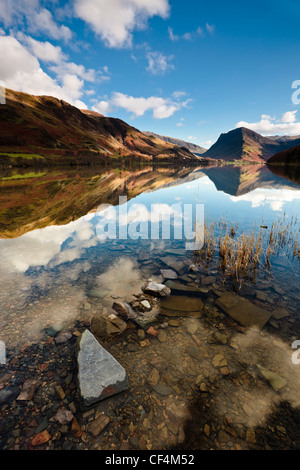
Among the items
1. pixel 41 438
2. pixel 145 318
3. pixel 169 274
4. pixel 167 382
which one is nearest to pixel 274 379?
pixel 167 382

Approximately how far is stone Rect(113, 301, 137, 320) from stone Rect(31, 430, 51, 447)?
318 centimetres

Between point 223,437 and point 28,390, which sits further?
point 28,390

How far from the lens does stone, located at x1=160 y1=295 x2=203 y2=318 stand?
21.6 feet

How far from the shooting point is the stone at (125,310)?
626cm

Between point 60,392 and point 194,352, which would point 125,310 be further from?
point 60,392

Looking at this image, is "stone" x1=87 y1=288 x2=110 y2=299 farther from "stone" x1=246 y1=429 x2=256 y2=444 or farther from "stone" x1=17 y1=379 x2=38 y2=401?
"stone" x1=246 y1=429 x2=256 y2=444

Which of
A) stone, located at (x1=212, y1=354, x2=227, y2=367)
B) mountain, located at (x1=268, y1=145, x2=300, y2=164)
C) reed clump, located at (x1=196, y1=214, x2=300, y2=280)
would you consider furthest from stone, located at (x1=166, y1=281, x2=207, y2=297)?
mountain, located at (x1=268, y1=145, x2=300, y2=164)

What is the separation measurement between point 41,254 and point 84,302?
4.98 m

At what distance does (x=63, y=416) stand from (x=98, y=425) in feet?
2.23

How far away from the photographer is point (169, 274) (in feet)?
29.1

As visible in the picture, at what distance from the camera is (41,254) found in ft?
33.7

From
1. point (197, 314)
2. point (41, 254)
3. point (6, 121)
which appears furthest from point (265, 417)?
point (6, 121)

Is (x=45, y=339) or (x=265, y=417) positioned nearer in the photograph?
(x=265, y=417)

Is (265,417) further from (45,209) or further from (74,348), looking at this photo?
(45,209)
